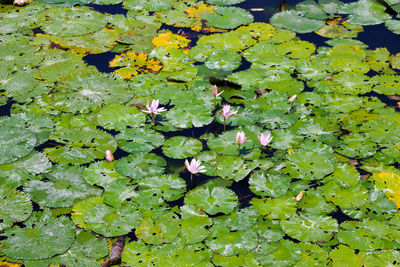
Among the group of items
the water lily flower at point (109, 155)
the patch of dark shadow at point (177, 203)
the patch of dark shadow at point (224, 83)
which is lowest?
the patch of dark shadow at point (177, 203)

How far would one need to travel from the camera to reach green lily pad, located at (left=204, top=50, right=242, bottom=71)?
162 inches

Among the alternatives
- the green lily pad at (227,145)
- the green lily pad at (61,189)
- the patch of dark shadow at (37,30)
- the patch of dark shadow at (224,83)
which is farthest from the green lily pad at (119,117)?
the patch of dark shadow at (37,30)

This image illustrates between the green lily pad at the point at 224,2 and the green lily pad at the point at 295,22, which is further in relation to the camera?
the green lily pad at the point at 224,2

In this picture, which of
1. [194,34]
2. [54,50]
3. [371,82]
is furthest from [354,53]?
[54,50]

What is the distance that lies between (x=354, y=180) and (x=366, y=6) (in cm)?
323

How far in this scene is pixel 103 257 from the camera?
94.3 inches

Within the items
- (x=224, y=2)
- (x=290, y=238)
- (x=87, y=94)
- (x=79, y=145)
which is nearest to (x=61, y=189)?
(x=79, y=145)

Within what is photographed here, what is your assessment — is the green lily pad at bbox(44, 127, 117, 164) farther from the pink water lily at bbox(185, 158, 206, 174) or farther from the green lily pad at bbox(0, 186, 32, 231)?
the pink water lily at bbox(185, 158, 206, 174)

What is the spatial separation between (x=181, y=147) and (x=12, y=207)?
4.05 ft

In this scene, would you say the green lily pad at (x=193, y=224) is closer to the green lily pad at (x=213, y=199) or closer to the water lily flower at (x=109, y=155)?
the green lily pad at (x=213, y=199)

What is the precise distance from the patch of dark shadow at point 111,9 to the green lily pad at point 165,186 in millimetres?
2999

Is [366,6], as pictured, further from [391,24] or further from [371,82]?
[371,82]

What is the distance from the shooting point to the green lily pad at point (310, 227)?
98.7 inches

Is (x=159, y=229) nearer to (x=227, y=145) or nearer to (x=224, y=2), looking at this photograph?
(x=227, y=145)
